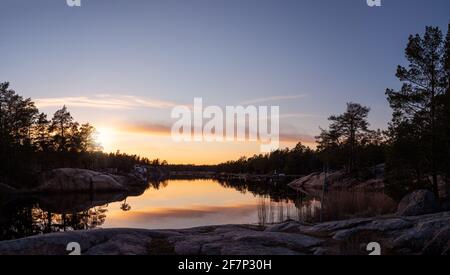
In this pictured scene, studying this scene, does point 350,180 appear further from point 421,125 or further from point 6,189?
point 6,189

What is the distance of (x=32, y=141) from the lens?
70.8 metres

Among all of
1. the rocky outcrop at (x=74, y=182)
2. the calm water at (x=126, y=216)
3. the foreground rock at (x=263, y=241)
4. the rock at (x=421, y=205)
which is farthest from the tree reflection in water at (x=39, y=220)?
the rock at (x=421, y=205)

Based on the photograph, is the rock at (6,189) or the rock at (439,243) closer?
the rock at (439,243)

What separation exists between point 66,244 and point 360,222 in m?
9.38

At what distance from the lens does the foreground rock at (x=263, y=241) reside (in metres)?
10.3

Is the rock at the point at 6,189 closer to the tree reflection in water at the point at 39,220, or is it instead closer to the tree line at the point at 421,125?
the tree reflection in water at the point at 39,220

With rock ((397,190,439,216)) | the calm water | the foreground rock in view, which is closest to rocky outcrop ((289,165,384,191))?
the calm water

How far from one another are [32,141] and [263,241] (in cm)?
6950

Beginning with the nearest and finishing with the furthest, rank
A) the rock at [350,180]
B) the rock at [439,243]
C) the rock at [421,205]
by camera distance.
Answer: the rock at [439,243]
the rock at [421,205]
the rock at [350,180]

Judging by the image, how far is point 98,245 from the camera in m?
11.1

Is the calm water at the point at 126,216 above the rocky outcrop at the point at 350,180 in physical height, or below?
below

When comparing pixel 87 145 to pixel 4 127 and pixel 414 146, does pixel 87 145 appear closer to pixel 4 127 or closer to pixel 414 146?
pixel 4 127

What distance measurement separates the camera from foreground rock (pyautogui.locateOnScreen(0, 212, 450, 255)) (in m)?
10.3

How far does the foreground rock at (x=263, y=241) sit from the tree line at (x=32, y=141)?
45.6 metres
